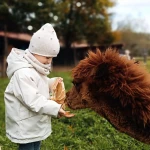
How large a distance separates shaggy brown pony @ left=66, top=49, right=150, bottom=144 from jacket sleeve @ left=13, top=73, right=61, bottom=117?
35cm

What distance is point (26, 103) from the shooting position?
9.80 ft

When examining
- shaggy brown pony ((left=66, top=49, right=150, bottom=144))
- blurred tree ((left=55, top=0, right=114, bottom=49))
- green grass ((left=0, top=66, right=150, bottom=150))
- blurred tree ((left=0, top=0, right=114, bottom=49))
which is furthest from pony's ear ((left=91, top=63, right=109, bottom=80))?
blurred tree ((left=55, top=0, right=114, bottom=49))

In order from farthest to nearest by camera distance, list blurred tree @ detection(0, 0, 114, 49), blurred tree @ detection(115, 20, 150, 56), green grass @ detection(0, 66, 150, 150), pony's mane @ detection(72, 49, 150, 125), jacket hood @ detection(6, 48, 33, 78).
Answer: blurred tree @ detection(115, 20, 150, 56), blurred tree @ detection(0, 0, 114, 49), green grass @ detection(0, 66, 150, 150), jacket hood @ detection(6, 48, 33, 78), pony's mane @ detection(72, 49, 150, 125)

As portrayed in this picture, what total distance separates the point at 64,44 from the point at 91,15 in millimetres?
3592

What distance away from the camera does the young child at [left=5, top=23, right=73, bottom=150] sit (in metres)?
3.01

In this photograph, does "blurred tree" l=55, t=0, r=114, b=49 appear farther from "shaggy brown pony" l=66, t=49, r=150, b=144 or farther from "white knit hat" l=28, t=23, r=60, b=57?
"shaggy brown pony" l=66, t=49, r=150, b=144

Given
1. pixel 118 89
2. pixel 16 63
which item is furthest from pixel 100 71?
pixel 16 63

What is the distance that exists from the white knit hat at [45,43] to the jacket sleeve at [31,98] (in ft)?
0.96

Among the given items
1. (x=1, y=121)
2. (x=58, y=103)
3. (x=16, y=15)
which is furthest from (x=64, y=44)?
(x=58, y=103)

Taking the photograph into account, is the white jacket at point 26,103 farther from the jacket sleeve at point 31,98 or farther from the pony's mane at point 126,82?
the pony's mane at point 126,82

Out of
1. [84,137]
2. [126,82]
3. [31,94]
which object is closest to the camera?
[126,82]

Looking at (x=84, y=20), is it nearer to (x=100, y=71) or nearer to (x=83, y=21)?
(x=83, y=21)

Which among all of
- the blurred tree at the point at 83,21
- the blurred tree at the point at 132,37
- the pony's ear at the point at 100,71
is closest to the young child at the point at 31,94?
the pony's ear at the point at 100,71

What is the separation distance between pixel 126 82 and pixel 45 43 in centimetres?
83
